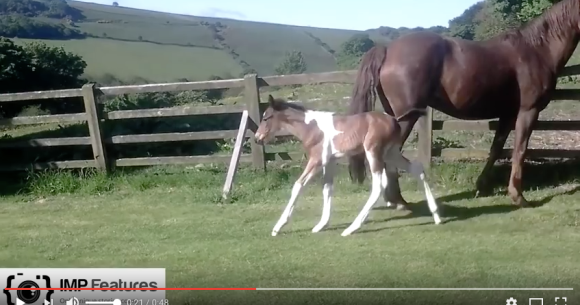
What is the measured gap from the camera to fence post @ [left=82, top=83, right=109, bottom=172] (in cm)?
781

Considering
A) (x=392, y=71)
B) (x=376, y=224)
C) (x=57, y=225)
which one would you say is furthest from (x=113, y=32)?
(x=376, y=224)

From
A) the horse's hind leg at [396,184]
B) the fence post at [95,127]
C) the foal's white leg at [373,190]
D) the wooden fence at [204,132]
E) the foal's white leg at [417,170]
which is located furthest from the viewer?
the fence post at [95,127]

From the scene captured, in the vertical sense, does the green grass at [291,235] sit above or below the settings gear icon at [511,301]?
above

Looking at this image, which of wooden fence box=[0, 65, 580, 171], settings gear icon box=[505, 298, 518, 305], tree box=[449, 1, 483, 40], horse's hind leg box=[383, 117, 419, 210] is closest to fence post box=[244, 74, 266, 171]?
wooden fence box=[0, 65, 580, 171]

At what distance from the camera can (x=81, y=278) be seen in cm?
374

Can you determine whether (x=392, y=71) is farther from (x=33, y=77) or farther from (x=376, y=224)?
(x=33, y=77)

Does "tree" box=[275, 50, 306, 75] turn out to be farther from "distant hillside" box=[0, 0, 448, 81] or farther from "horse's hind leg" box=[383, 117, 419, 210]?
"horse's hind leg" box=[383, 117, 419, 210]

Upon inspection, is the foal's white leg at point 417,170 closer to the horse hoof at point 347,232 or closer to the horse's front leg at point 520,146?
the horse hoof at point 347,232

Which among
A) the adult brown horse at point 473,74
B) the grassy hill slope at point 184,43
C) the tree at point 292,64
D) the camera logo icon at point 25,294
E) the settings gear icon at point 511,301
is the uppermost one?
the grassy hill slope at point 184,43

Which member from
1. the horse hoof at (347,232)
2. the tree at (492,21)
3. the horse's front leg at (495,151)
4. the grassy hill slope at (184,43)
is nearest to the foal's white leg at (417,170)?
the horse hoof at (347,232)

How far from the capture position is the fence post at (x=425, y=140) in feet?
23.0

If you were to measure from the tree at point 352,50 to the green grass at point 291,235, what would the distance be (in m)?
1.52

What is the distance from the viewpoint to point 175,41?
1005cm

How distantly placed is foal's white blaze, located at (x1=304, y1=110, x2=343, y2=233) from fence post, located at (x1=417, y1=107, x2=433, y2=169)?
2.12 metres
